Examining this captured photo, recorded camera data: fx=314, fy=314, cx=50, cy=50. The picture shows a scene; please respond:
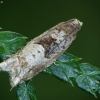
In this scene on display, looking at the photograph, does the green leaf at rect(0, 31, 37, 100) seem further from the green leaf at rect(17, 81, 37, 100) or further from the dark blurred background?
the dark blurred background

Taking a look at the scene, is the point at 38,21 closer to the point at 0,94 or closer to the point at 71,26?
the point at 0,94

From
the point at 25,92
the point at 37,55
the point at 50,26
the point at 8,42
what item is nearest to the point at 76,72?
the point at 37,55

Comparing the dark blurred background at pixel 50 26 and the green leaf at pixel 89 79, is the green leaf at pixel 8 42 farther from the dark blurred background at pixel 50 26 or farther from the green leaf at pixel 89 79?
the dark blurred background at pixel 50 26

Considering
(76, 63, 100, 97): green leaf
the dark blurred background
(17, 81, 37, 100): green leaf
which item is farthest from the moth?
the dark blurred background

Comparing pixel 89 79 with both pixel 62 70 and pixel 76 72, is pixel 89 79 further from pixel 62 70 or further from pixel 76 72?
pixel 62 70

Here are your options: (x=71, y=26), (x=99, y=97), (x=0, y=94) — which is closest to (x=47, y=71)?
(x=71, y=26)

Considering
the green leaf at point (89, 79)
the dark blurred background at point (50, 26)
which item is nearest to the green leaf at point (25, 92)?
the green leaf at point (89, 79)
